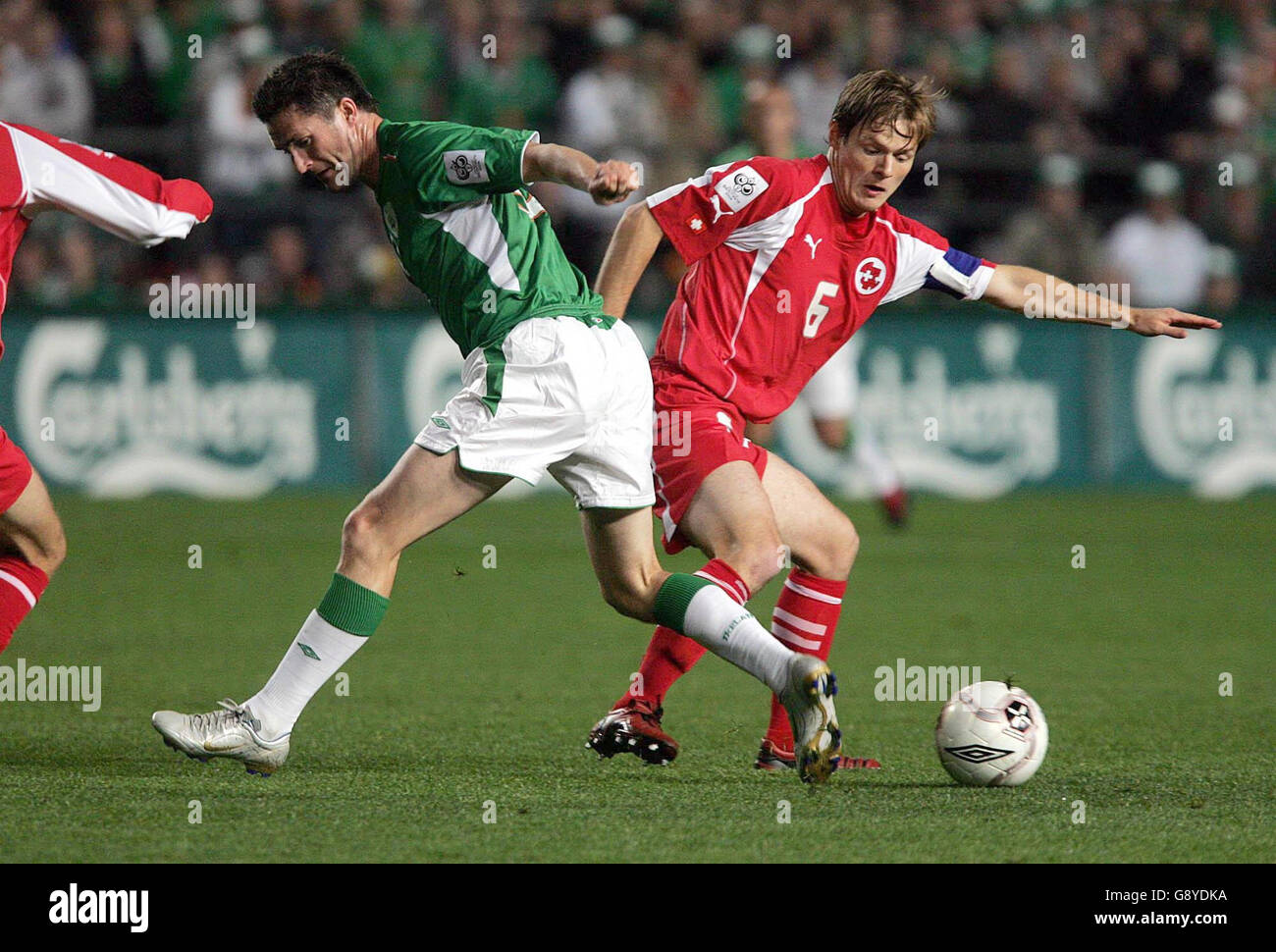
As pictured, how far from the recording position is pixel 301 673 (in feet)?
16.0

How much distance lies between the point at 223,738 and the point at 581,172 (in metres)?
A: 1.76

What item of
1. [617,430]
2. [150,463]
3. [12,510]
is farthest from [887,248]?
[150,463]

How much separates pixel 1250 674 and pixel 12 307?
904 cm

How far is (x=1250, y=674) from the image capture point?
700 centimetres

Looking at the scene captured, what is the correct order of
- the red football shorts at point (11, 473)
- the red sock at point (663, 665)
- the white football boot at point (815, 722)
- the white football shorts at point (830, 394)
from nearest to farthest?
1. the white football boot at point (815, 722)
2. the red football shorts at point (11, 473)
3. the red sock at point (663, 665)
4. the white football shorts at point (830, 394)

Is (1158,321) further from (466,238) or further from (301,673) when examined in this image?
(301,673)

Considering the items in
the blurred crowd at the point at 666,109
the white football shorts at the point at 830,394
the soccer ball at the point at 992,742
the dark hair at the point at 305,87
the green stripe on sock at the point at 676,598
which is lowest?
the soccer ball at the point at 992,742

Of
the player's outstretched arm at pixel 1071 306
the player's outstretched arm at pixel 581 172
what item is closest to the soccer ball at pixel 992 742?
the player's outstretched arm at pixel 1071 306

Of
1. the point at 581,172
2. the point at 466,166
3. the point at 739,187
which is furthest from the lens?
the point at 739,187

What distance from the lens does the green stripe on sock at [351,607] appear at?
15.7ft

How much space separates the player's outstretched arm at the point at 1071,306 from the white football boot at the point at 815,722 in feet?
A: 4.98

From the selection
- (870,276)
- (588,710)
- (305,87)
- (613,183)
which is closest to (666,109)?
(588,710)

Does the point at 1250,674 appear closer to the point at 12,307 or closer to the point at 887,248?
the point at 887,248

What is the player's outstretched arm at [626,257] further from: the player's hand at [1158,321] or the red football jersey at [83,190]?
the player's hand at [1158,321]
